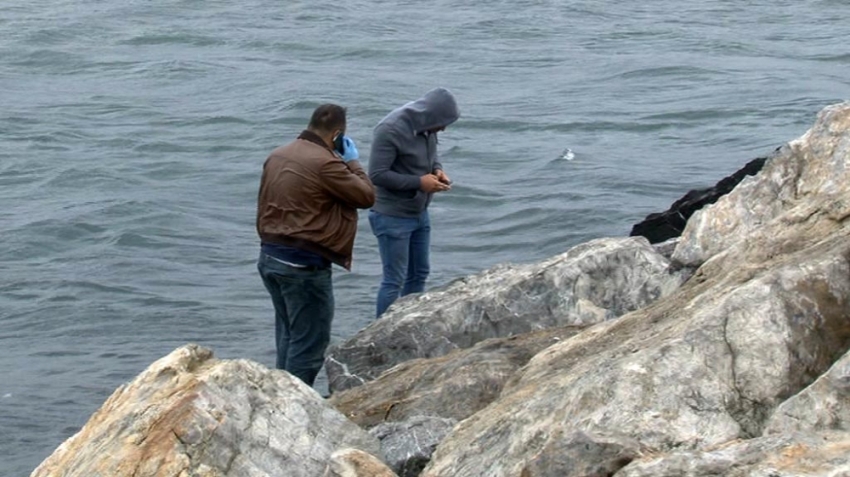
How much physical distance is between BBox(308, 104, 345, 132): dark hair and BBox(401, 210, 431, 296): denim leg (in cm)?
132

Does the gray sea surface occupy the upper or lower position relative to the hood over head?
lower

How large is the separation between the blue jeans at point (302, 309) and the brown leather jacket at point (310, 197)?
0.45 feet

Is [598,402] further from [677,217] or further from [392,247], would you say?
→ [677,217]

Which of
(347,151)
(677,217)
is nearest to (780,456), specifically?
(347,151)

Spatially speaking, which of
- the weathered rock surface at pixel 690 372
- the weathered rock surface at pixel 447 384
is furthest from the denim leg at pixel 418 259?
the weathered rock surface at pixel 690 372

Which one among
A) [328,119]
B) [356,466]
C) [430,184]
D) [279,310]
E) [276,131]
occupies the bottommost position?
[276,131]

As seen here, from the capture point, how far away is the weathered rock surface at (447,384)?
247 inches

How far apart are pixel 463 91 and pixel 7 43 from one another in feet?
25.8

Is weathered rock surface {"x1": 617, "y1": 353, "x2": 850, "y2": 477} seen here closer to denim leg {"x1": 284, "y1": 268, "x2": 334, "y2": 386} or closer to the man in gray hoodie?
denim leg {"x1": 284, "y1": 268, "x2": 334, "y2": 386}

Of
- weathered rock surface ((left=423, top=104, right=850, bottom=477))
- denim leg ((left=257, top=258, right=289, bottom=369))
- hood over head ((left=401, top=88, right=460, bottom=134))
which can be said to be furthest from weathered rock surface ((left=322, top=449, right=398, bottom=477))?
hood over head ((left=401, top=88, right=460, bottom=134))

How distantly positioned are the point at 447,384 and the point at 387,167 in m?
2.62

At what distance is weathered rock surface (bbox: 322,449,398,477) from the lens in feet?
16.6

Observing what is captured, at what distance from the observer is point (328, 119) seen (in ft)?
26.1

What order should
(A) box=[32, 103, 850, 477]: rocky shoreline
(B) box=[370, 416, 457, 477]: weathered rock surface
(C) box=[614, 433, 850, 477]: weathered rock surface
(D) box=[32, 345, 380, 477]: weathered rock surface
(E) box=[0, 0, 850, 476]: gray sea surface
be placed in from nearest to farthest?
(C) box=[614, 433, 850, 477]: weathered rock surface
(A) box=[32, 103, 850, 477]: rocky shoreline
(D) box=[32, 345, 380, 477]: weathered rock surface
(B) box=[370, 416, 457, 477]: weathered rock surface
(E) box=[0, 0, 850, 476]: gray sea surface
